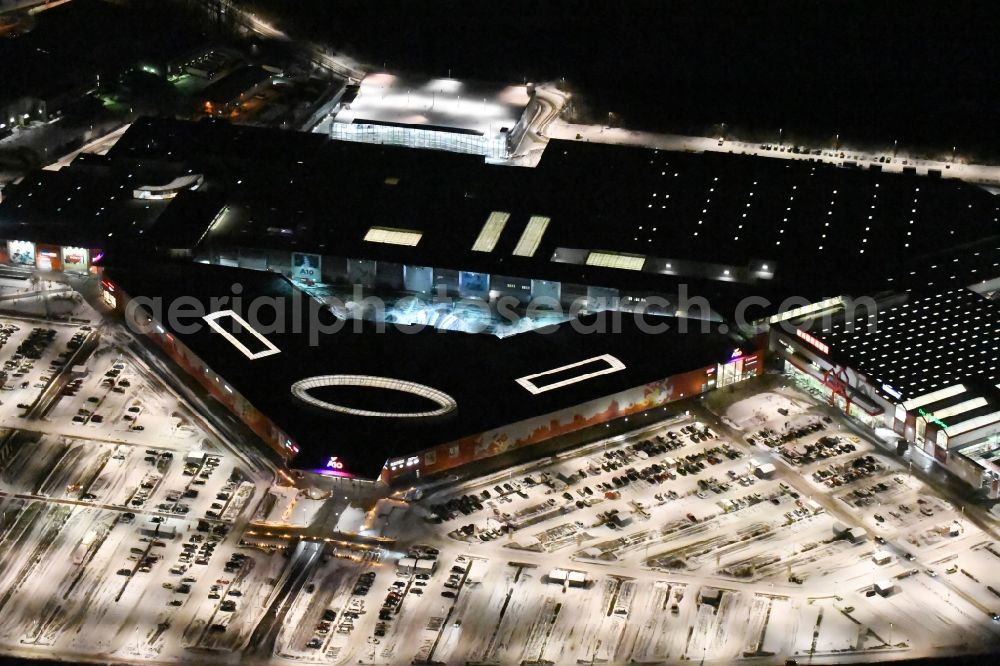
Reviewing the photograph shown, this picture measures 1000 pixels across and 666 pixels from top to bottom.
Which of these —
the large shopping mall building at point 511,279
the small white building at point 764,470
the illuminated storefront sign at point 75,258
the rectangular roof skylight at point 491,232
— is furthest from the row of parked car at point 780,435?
the illuminated storefront sign at point 75,258

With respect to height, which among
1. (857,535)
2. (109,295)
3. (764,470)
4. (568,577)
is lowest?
(568,577)

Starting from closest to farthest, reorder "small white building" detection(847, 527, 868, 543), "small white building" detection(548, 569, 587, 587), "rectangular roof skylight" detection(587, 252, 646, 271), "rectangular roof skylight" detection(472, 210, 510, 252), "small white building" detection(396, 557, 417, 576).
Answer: "small white building" detection(548, 569, 587, 587)
"small white building" detection(396, 557, 417, 576)
"small white building" detection(847, 527, 868, 543)
"rectangular roof skylight" detection(587, 252, 646, 271)
"rectangular roof skylight" detection(472, 210, 510, 252)

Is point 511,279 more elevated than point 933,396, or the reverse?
point 933,396

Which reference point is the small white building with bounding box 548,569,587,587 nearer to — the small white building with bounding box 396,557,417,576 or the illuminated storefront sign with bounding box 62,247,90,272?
the small white building with bounding box 396,557,417,576

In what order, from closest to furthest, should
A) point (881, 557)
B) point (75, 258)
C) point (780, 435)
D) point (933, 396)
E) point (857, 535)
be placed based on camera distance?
point (881, 557), point (857, 535), point (933, 396), point (780, 435), point (75, 258)

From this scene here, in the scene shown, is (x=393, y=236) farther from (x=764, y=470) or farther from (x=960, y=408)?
(x=960, y=408)

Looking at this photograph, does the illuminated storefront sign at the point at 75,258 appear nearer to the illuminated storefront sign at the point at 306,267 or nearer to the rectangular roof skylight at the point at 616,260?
the illuminated storefront sign at the point at 306,267

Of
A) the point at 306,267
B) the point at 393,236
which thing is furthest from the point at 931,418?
the point at 306,267

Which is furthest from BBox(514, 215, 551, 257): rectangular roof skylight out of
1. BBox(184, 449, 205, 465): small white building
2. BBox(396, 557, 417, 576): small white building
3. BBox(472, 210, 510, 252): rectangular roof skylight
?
BBox(396, 557, 417, 576): small white building
